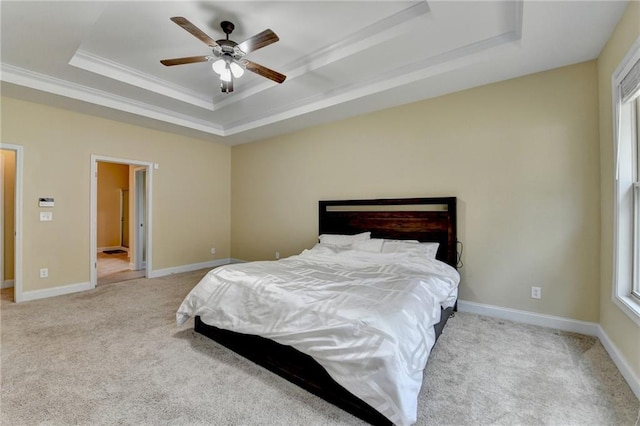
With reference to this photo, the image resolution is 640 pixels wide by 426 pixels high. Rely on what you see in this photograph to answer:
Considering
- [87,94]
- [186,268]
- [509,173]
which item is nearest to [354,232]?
[509,173]

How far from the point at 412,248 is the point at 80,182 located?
16.3 ft

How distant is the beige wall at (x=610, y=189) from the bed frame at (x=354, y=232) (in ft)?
3.99

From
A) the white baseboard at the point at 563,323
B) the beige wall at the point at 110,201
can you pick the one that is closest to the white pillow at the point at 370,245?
the white baseboard at the point at 563,323

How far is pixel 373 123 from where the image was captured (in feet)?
13.7

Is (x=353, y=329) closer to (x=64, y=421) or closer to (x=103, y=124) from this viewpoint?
(x=64, y=421)

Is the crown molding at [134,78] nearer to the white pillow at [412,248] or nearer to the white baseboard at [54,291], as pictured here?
the white baseboard at [54,291]

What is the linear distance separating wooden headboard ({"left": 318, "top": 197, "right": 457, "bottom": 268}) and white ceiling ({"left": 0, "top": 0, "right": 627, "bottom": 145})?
54.3 inches

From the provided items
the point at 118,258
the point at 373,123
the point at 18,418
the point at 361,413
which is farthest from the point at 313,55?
the point at 118,258

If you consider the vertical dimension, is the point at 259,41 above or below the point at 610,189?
above

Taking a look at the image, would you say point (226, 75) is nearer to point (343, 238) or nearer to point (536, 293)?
point (343, 238)

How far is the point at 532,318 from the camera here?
2998 millimetres

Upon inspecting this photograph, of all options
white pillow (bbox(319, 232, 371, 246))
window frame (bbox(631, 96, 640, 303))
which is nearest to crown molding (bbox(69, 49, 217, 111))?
white pillow (bbox(319, 232, 371, 246))

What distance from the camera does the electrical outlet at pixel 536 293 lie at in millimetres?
2970

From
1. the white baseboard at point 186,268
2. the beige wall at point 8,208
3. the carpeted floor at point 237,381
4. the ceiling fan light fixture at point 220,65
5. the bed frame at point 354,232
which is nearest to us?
the carpeted floor at point 237,381
